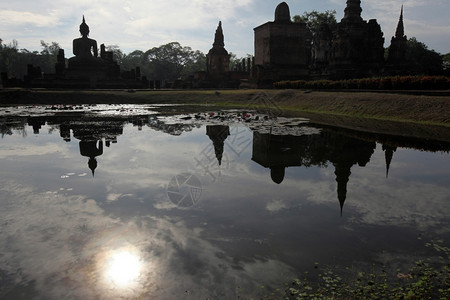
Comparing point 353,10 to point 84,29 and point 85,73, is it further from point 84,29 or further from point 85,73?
point 84,29

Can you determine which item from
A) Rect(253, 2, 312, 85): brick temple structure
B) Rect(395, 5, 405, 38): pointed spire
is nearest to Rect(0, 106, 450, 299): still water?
Rect(253, 2, 312, 85): brick temple structure

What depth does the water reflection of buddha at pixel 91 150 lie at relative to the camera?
8.90 m

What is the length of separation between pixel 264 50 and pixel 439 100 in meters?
27.5

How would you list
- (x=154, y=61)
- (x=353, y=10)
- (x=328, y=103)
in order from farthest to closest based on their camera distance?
1. (x=154, y=61)
2. (x=353, y=10)
3. (x=328, y=103)

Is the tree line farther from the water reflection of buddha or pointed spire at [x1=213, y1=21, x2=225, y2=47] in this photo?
the water reflection of buddha

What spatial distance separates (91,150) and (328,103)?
16.4 metres

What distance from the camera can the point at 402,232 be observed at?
16.4ft

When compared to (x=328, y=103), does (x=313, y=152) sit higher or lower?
lower

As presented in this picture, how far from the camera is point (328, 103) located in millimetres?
22312

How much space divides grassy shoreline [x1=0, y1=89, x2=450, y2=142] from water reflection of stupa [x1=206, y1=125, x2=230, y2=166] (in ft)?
17.6

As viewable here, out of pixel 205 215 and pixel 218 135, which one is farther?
pixel 218 135

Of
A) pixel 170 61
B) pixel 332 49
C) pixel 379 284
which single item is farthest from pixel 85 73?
pixel 170 61

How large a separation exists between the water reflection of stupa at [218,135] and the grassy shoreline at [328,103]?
5.35 m

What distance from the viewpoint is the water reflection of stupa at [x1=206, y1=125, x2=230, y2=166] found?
10.6 metres
